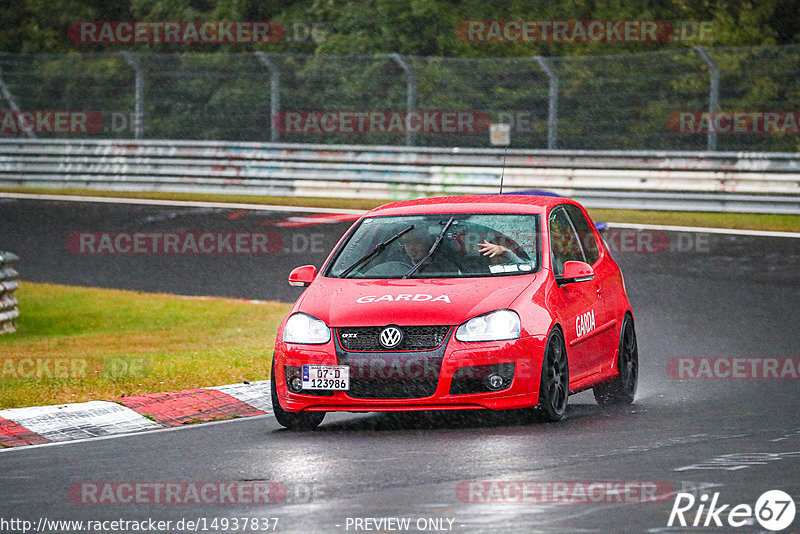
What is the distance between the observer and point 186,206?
87.9 feet

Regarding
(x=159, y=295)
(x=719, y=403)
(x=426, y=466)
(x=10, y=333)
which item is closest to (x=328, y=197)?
(x=159, y=295)

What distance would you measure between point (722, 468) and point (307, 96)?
2230 centimetres

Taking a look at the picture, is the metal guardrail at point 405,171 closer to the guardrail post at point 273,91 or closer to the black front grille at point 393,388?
the guardrail post at point 273,91

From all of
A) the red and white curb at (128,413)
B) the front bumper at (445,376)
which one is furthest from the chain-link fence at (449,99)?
the front bumper at (445,376)

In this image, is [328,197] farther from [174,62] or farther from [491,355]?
[491,355]

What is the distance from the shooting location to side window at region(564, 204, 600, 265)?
1096cm

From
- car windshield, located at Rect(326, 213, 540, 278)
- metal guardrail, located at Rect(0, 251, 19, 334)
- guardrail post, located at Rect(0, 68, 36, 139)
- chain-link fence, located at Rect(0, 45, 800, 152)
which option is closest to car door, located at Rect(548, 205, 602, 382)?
car windshield, located at Rect(326, 213, 540, 278)

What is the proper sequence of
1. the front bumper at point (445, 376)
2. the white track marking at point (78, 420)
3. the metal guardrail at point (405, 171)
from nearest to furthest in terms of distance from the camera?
1. the front bumper at point (445, 376)
2. the white track marking at point (78, 420)
3. the metal guardrail at point (405, 171)

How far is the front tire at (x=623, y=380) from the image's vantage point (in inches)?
423

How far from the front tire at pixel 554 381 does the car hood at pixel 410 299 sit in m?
0.39

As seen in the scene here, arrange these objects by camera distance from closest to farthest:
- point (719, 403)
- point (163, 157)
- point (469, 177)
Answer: point (719, 403), point (469, 177), point (163, 157)

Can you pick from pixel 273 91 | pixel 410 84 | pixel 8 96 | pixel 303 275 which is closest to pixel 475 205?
pixel 303 275

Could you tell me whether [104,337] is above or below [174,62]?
below

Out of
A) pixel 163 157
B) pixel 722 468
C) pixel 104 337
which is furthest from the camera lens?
pixel 163 157
